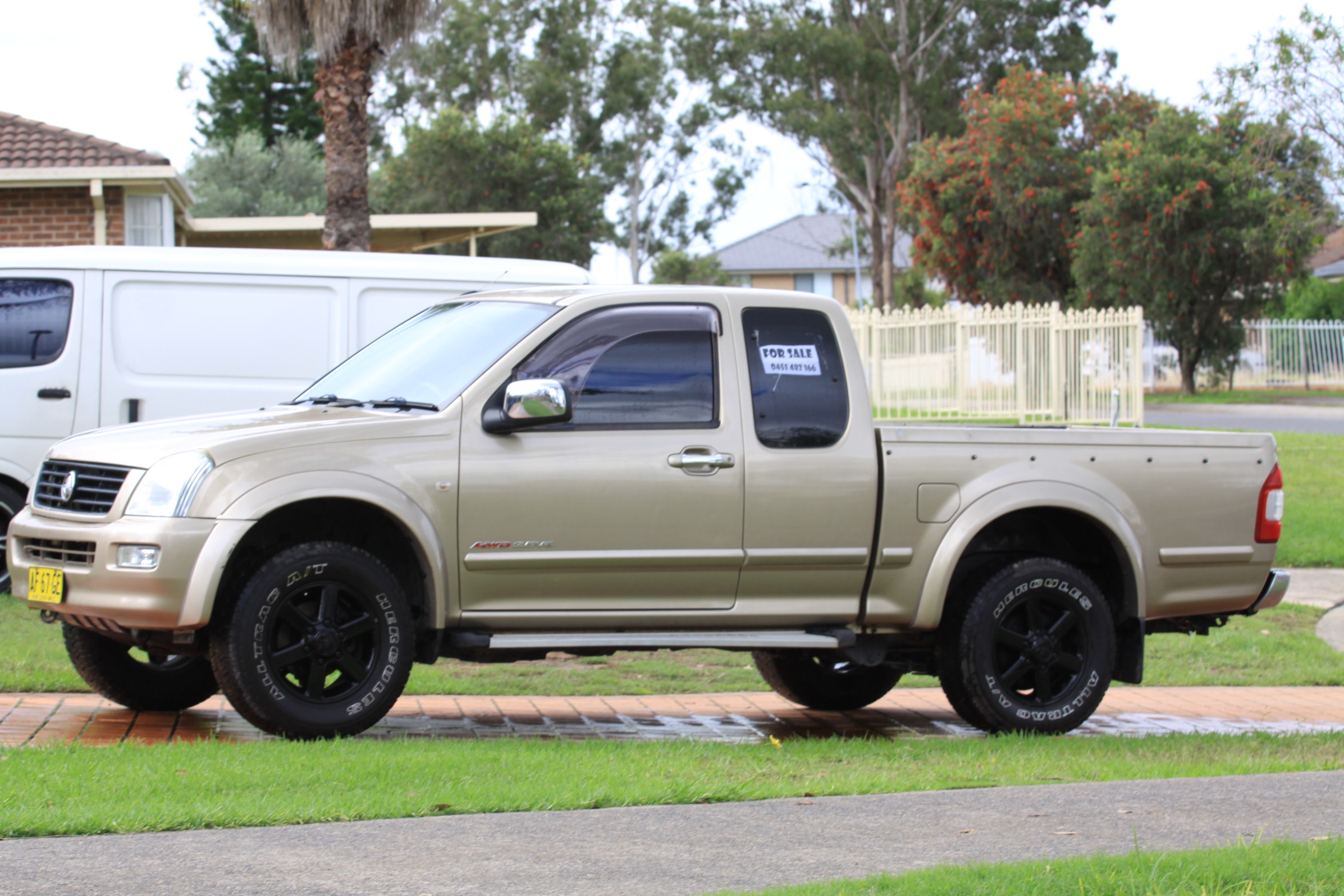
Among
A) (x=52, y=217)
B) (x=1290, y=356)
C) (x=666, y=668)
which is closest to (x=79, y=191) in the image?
(x=52, y=217)

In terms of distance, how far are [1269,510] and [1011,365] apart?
54.8ft

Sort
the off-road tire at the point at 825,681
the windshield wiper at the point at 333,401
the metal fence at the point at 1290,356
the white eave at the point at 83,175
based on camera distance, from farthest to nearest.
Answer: the metal fence at the point at 1290,356, the white eave at the point at 83,175, the off-road tire at the point at 825,681, the windshield wiper at the point at 333,401

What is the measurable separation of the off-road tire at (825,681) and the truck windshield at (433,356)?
2.41 meters

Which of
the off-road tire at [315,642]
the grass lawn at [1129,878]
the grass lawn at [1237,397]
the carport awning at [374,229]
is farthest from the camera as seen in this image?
the grass lawn at [1237,397]

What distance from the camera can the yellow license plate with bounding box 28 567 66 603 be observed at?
5848mm

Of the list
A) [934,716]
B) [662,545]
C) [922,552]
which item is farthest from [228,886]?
[934,716]

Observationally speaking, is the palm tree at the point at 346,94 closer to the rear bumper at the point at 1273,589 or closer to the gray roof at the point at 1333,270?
the rear bumper at the point at 1273,589

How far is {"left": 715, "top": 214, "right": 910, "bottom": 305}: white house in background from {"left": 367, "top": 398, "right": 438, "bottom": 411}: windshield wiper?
237 feet

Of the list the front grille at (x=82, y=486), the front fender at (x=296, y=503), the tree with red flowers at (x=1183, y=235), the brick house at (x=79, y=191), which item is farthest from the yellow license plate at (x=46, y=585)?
the tree with red flowers at (x=1183, y=235)

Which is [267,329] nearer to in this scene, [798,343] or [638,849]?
[798,343]

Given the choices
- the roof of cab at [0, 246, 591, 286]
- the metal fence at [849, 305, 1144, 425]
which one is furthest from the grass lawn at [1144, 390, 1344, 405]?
the roof of cab at [0, 246, 591, 286]

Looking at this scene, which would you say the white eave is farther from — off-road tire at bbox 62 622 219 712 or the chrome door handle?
the chrome door handle

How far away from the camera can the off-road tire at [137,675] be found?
6836 millimetres

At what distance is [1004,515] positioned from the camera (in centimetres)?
695
